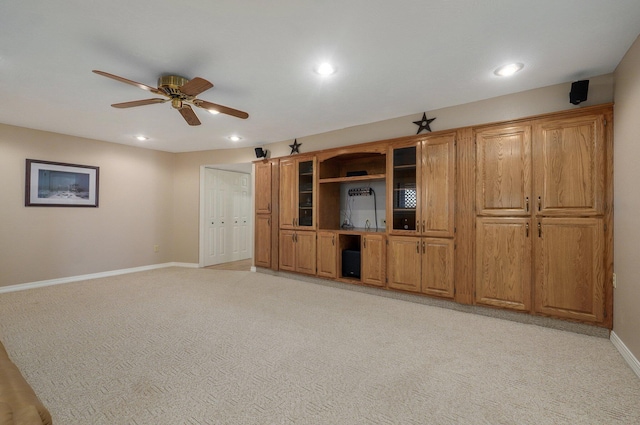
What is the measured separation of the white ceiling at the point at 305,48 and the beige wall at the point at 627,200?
0.29 metres

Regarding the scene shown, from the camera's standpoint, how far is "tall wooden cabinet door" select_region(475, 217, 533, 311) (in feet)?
9.80

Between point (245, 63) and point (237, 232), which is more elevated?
point (245, 63)

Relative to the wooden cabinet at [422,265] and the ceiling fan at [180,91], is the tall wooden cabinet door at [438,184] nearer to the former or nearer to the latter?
the wooden cabinet at [422,265]

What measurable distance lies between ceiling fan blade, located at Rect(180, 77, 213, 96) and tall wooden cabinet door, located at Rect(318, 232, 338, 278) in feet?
9.06

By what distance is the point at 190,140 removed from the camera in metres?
5.23

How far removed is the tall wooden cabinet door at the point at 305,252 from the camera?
4723mm

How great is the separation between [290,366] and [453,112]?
3345 millimetres

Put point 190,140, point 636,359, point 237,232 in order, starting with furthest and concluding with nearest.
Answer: point 237,232
point 190,140
point 636,359

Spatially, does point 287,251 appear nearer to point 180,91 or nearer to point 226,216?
point 226,216

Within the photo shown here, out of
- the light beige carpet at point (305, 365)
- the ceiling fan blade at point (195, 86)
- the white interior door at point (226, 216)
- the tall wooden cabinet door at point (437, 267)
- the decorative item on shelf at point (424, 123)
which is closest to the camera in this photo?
the light beige carpet at point (305, 365)

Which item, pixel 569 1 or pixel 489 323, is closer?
pixel 569 1

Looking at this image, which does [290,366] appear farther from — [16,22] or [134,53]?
[16,22]

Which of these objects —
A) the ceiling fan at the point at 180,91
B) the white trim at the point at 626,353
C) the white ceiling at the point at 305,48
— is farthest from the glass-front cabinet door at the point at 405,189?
the ceiling fan at the point at 180,91

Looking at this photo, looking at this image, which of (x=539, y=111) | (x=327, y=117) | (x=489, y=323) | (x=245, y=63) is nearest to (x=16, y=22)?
(x=245, y=63)
